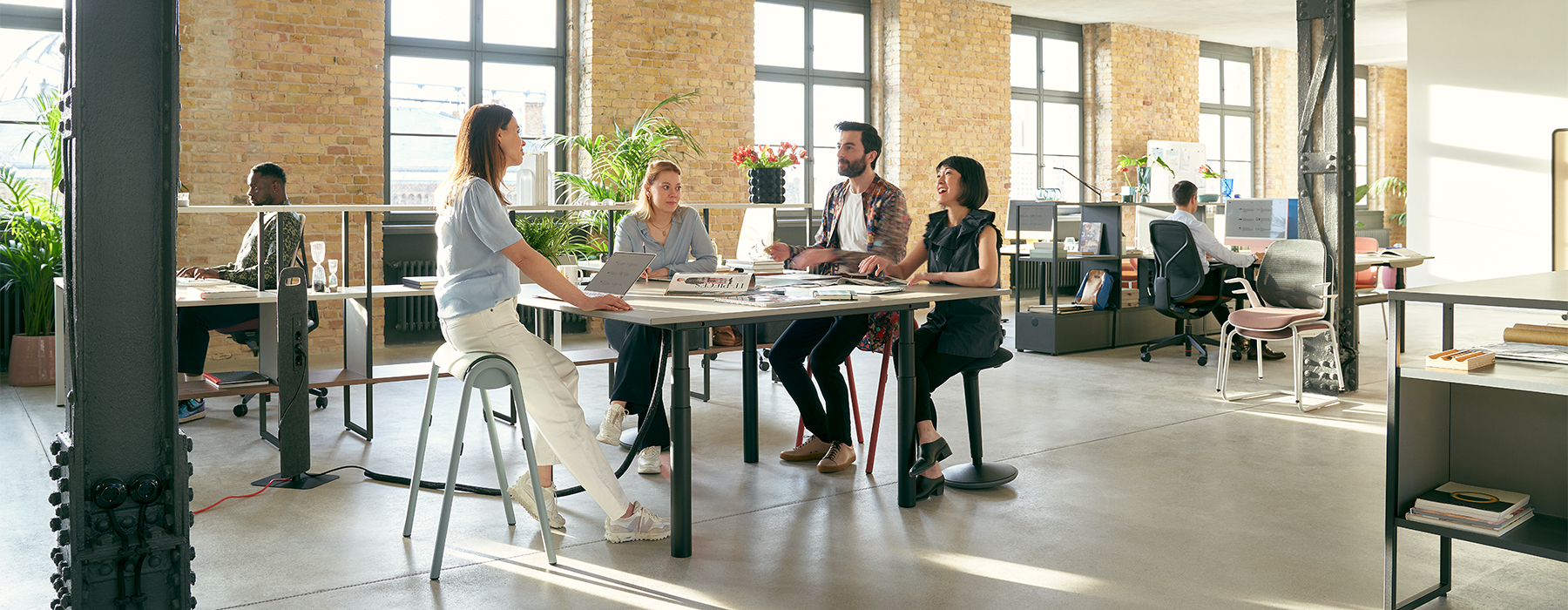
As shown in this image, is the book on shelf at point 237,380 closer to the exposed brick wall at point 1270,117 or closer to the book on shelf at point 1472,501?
the book on shelf at point 1472,501

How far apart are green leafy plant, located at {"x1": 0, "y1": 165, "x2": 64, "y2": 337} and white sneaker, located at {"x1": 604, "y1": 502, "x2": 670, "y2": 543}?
4.97m

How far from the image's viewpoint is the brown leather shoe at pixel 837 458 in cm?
420

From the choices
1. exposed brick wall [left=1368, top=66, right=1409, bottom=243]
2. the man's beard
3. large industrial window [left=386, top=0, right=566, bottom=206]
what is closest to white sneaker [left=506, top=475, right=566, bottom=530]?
the man's beard

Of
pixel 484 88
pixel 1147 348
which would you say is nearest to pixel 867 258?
pixel 1147 348

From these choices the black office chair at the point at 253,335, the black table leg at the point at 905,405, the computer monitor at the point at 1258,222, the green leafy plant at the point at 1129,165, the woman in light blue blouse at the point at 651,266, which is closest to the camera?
the black table leg at the point at 905,405

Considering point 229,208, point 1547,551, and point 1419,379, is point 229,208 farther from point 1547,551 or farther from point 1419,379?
point 1547,551

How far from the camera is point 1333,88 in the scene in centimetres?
586

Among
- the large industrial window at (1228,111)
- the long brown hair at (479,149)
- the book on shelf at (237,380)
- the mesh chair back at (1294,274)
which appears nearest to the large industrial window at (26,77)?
the book on shelf at (237,380)

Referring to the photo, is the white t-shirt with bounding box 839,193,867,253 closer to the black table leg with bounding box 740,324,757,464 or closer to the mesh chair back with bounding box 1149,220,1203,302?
the black table leg with bounding box 740,324,757,464

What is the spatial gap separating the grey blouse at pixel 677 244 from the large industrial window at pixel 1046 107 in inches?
310

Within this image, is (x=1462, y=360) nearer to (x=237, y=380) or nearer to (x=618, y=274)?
(x=618, y=274)

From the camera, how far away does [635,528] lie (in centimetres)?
328

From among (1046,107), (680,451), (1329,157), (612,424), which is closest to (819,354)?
(612,424)

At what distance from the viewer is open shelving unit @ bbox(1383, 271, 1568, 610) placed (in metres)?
2.46
